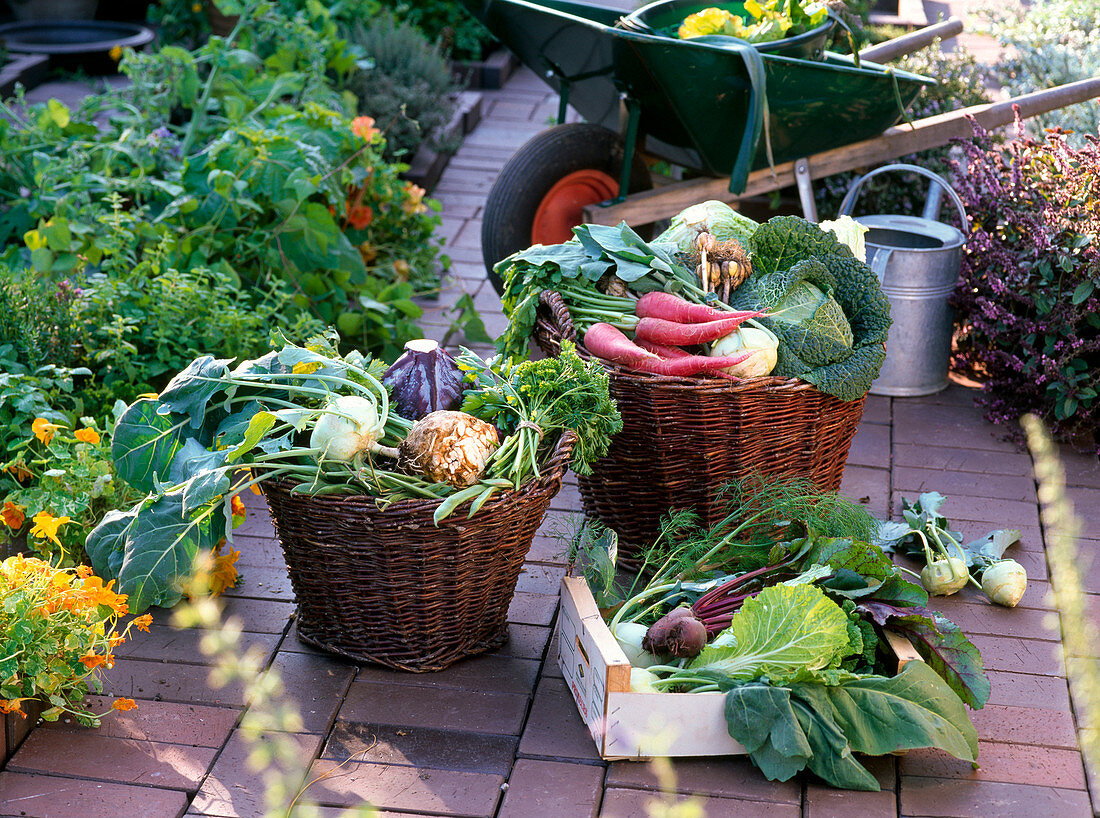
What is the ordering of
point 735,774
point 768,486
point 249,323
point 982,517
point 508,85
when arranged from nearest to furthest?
point 735,774 < point 768,486 < point 982,517 < point 249,323 < point 508,85

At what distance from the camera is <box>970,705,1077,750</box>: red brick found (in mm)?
2434

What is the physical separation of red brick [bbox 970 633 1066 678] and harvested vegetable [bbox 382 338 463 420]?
4.74ft

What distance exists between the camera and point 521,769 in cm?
231

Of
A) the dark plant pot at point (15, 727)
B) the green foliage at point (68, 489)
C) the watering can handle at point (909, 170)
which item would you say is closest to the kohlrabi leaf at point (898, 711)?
the dark plant pot at point (15, 727)

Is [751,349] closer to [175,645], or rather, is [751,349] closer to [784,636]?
[784,636]

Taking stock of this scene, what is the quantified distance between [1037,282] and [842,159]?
1035mm

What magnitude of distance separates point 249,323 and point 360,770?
171 centimetres

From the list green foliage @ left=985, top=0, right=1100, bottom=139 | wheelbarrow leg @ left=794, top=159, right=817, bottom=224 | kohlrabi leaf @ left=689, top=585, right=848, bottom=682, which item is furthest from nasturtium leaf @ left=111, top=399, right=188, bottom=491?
green foliage @ left=985, top=0, right=1100, bottom=139

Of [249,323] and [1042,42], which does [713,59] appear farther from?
[1042,42]

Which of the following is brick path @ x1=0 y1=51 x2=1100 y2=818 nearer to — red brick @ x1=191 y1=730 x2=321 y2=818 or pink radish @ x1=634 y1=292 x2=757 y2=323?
red brick @ x1=191 y1=730 x2=321 y2=818

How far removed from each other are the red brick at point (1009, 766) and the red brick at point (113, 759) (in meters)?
1.50

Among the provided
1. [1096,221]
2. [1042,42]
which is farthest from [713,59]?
[1042,42]

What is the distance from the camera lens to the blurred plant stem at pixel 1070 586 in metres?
2.52

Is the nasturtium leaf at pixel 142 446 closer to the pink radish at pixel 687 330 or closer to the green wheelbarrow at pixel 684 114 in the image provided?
the pink radish at pixel 687 330
